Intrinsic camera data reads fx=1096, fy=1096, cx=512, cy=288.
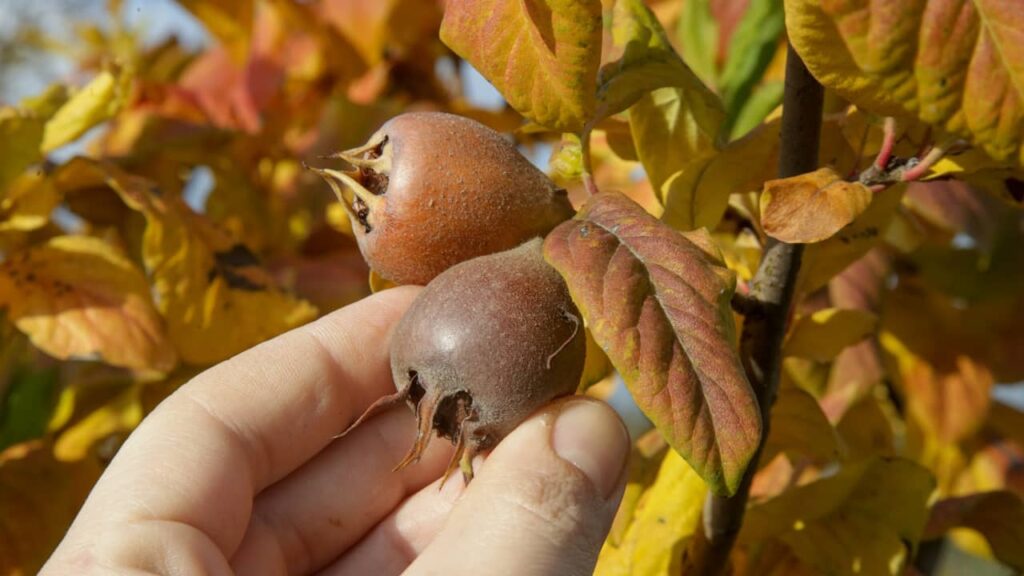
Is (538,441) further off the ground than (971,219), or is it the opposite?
(538,441)

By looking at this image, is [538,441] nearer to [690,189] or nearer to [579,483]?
[579,483]

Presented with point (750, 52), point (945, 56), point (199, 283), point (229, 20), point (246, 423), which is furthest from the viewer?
point (229, 20)

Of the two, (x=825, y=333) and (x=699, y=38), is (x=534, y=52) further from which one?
(x=699, y=38)

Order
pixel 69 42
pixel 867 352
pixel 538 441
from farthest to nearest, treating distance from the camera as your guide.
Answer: pixel 69 42 → pixel 867 352 → pixel 538 441

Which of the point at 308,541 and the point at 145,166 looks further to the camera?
the point at 145,166

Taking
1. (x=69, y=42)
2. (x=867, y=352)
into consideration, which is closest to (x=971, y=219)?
(x=867, y=352)

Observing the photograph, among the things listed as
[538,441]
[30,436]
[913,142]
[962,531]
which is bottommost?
[962,531]

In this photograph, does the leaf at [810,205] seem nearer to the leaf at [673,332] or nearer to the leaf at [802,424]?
the leaf at [673,332]

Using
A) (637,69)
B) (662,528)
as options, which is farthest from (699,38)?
(662,528)
